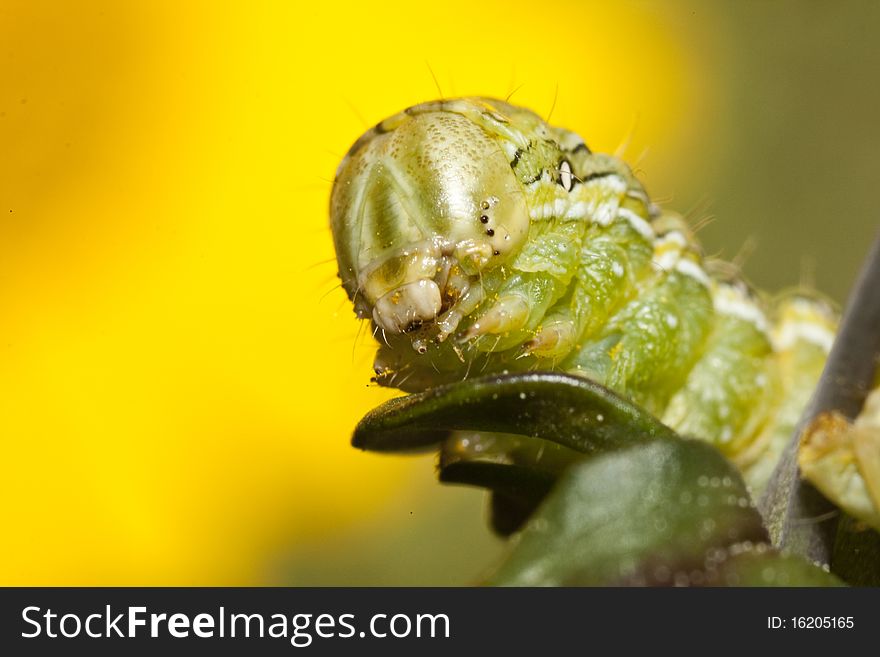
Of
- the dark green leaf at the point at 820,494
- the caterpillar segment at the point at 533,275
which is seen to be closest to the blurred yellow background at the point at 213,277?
the caterpillar segment at the point at 533,275

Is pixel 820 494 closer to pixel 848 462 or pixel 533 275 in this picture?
pixel 848 462

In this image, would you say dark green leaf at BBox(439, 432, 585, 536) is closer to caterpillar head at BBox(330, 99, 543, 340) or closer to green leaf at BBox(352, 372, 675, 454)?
green leaf at BBox(352, 372, 675, 454)

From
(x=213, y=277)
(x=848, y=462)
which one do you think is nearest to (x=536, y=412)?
(x=848, y=462)

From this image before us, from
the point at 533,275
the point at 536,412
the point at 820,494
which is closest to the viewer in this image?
the point at 536,412

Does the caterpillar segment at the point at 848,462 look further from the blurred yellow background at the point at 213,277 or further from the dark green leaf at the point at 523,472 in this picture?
the blurred yellow background at the point at 213,277

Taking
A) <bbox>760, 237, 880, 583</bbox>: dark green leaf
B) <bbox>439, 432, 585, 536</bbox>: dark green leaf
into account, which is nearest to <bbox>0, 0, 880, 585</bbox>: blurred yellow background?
<bbox>439, 432, 585, 536</bbox>: dark green leaf
